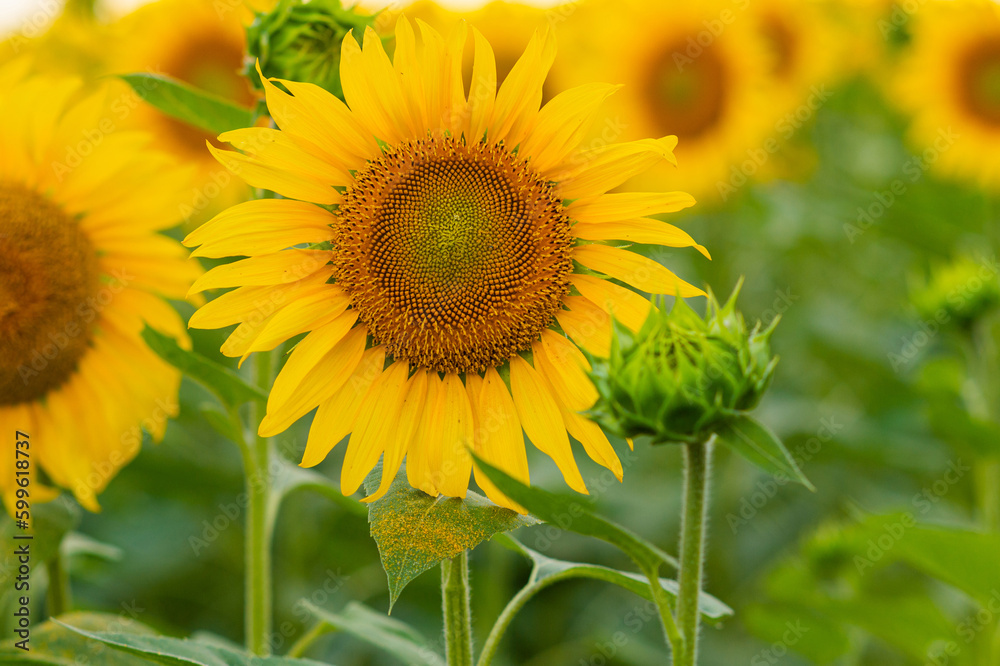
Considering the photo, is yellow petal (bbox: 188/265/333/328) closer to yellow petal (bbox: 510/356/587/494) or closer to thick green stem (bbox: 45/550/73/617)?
yellow petal (bbox: 510/356/587/494)

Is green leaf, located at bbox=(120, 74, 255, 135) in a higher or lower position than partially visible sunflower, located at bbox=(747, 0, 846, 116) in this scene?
lower

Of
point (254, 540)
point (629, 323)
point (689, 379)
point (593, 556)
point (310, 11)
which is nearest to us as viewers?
point (689, 379)

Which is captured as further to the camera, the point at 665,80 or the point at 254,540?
the point at 665,80

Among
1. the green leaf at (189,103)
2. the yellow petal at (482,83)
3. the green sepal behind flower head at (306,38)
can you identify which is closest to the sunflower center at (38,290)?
the green leaf at (189,103)

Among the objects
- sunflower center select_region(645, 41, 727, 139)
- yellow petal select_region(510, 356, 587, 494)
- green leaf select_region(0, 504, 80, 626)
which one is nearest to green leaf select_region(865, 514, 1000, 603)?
yellow petal select_region(510, 356, 587, 494)

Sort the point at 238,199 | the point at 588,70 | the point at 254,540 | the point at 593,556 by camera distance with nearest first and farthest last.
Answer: the point at 254,540
the point at 593,556
the point at 238,199
the point at 588,70

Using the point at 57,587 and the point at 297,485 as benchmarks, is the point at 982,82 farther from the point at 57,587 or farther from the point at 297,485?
the point at 57,587

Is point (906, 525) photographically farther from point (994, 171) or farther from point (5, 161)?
point (994, 171)

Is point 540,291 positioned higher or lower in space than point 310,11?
lower

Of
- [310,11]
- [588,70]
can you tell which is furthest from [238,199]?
[310,11]
